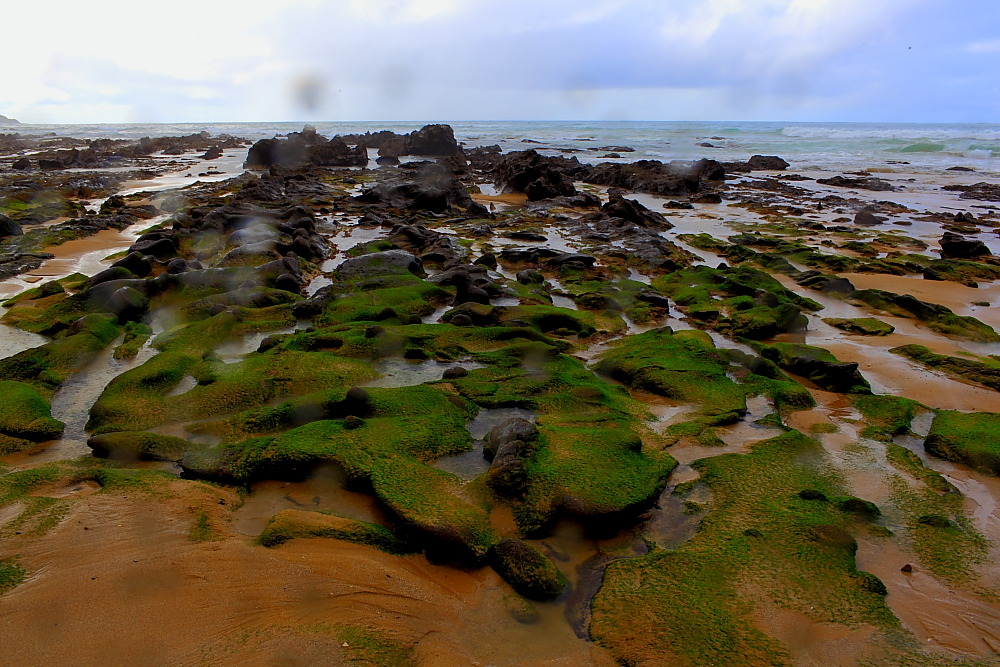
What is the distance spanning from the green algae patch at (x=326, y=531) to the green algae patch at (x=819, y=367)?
514cm

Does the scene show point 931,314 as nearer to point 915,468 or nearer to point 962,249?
point 915,468

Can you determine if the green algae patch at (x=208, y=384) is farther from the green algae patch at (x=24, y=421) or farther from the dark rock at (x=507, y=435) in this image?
the dark rock at (x=507, y=435)

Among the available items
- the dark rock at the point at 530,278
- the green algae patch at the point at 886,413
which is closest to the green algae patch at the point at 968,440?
the green algae patch at the point at 886,413

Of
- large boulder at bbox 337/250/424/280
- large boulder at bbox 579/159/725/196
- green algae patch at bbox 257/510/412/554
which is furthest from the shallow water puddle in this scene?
large boulder at bbox 579/159/725/196

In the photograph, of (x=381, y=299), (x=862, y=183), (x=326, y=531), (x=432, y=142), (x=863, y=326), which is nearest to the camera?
(x=326, y=531)

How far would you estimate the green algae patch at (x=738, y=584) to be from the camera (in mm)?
2908

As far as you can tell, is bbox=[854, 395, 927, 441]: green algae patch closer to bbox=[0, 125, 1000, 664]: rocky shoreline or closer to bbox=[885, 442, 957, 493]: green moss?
bbox=[0, 125, 1000, 664]: rocky shoreline

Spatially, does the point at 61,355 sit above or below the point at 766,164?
below

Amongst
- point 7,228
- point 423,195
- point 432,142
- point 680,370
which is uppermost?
point 432,142

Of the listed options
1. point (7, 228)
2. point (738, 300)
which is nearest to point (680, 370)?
point (738, 300)

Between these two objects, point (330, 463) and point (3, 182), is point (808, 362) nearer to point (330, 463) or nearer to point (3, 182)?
point (330, 463)

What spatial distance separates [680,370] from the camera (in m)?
6.47

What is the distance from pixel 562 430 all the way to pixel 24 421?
14.4 feet

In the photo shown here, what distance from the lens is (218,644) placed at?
2.60 m
